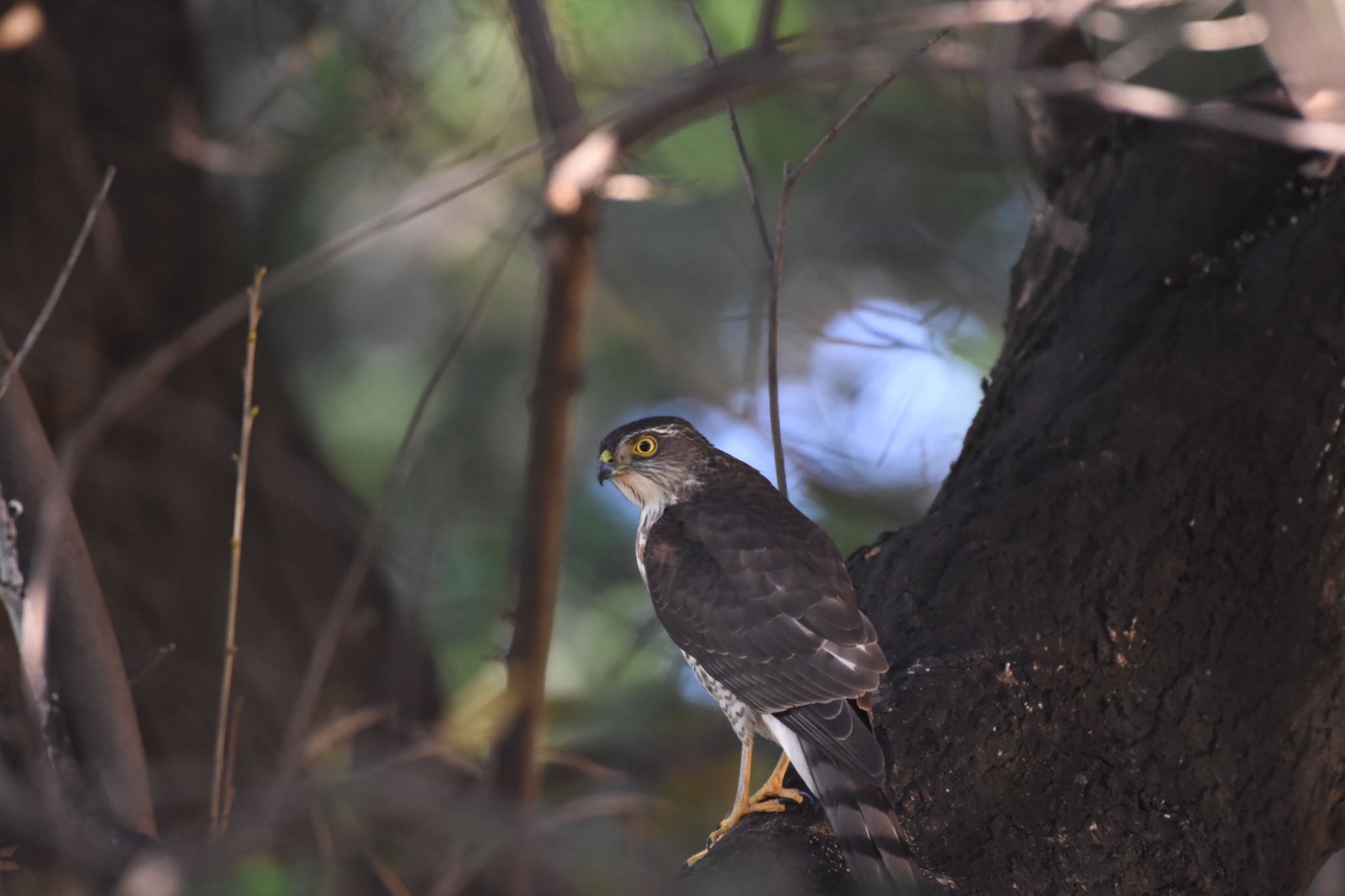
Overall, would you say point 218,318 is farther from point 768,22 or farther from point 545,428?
point 768,22

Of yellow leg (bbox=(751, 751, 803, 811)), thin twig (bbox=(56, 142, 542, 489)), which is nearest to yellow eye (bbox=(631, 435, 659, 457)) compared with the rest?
yellow leg (bbox=(751, 751, 803, 811))

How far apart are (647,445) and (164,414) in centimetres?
226

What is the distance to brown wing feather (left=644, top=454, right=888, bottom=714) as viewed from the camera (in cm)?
315

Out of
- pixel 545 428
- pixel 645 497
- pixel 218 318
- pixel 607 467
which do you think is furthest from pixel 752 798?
pixel 218 318

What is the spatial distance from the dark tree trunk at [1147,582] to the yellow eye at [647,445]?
832 millimetres

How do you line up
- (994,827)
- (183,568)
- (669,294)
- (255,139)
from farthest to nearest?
(669,294)
(255,139)
(183,568)
(994,827)

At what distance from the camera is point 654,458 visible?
4309 mm

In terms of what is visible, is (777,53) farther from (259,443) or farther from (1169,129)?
(259,443)

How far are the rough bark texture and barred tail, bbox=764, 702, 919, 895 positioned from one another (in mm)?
2042

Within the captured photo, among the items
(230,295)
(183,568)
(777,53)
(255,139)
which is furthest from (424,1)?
(777,53)

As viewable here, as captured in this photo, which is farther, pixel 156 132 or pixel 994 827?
pixel 156 132

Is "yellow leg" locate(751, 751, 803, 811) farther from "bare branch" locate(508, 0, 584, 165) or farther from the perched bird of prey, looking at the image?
"bare branch" locate(508, 0, 584, 165)

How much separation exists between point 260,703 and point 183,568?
655 mm

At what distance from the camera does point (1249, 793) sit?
9.81 ft
